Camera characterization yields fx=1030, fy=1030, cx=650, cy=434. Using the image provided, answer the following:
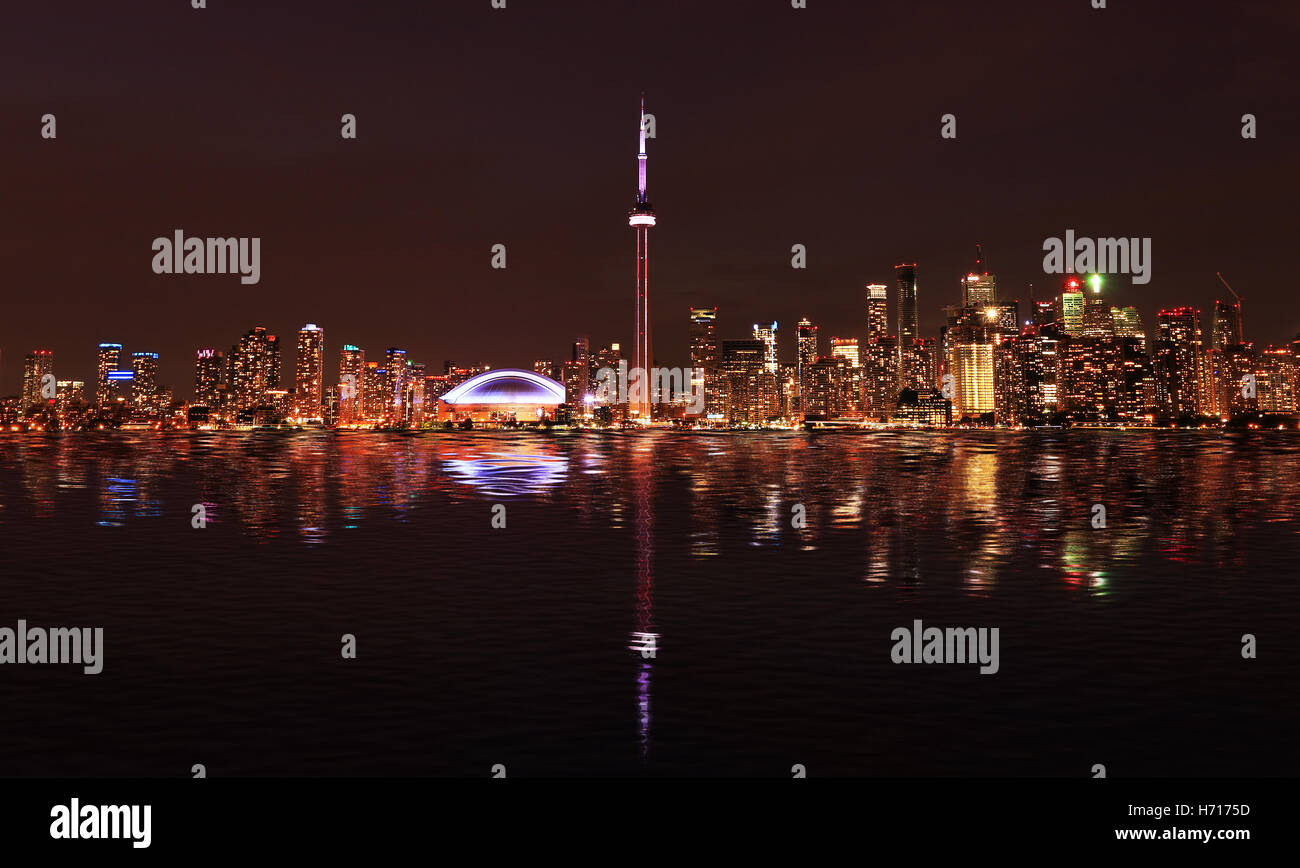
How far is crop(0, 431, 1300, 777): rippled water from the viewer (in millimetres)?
15609

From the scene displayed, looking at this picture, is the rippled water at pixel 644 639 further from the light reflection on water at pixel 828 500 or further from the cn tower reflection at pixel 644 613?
the light reflection on water at pixel 828 500

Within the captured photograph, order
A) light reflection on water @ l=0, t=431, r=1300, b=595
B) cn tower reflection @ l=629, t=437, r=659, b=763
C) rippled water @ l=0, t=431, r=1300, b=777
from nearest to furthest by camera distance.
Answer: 1. rippled water @ l=0, t=431, r=1300, b=777
2. cn tower reflection @ l=629, t=437, r=659, b=763
3. light reflection on water @ l=0, t=431, r=1300, b=595

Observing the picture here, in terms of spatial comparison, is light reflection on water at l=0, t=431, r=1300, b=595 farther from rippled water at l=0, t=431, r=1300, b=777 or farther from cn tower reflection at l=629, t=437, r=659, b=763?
cn tower reflection at l=629, t=437, r=659, b=763

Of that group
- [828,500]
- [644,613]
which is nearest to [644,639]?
[644,613]

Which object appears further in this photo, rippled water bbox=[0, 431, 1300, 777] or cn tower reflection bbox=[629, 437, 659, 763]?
cn tower reflection bbox=[629, 437, 659, 763]

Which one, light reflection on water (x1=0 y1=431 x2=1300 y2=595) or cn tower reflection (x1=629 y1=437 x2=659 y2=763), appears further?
light reflection on water (x1=0 y1=431 x2=1300 y2=595)

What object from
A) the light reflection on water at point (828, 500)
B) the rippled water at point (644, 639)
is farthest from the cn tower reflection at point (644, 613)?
the light reflection on water at point (828, 500)

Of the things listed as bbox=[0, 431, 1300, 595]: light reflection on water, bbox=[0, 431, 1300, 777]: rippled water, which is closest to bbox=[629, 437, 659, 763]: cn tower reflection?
bbox=[0, 431, 1300, 777]: rippled water

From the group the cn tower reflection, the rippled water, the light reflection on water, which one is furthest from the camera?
the light reflection on water

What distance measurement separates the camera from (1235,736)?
642 inches

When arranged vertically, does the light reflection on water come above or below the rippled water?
below

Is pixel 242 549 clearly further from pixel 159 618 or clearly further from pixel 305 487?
pixel 305 487

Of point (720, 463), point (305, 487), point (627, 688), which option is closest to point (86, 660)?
point (627, 688)

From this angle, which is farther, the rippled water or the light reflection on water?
the light reflection on water
